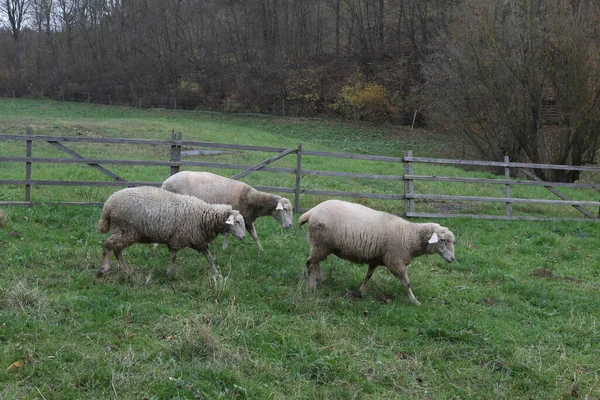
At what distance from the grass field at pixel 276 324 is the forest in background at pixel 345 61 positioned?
32.8 ft

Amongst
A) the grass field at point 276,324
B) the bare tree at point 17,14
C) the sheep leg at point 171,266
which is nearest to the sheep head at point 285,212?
the grass field at point 276,324

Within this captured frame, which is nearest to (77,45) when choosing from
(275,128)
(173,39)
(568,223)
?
(173,39)

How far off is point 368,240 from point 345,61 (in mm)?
37323

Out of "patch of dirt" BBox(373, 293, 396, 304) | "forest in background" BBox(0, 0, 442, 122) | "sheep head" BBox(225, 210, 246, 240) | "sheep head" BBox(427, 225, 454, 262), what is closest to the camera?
"patch of dirt" BBox(373, 293, 396, 304)

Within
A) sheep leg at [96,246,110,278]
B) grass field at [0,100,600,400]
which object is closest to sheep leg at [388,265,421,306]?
grass field at [0,100,600,400]

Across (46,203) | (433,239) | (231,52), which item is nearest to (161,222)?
(433,239)

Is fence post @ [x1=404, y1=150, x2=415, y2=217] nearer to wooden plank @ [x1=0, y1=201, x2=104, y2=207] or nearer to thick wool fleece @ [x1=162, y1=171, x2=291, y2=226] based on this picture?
thick wool fleece @ [x1=162, y1=171, x2=291, y2=226]

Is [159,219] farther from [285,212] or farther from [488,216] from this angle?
[488,216]

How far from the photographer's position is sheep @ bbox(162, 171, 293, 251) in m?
8.90

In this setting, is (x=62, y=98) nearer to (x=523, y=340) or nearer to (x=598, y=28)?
(x=598, y=28)

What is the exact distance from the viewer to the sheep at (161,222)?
6.93 m

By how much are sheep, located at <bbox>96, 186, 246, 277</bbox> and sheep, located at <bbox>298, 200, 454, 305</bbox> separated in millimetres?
1208

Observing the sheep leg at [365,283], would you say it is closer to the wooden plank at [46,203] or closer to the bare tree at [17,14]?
the wooden plank at [46,203]

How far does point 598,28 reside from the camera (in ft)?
55.9
